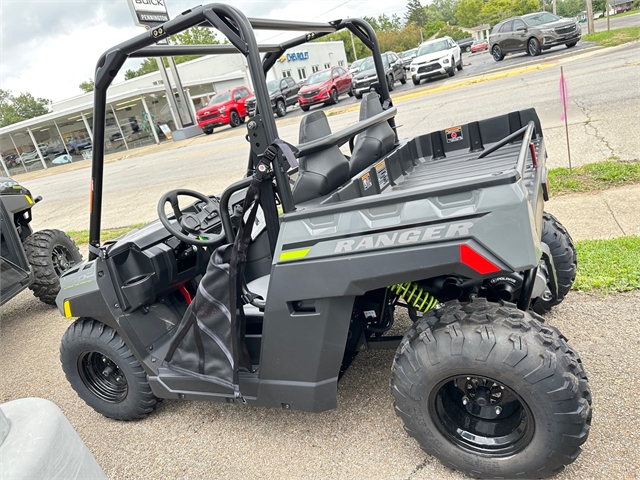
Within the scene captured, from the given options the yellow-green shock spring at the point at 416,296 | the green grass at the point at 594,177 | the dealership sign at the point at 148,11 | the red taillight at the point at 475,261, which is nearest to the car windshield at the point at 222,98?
the dealership sign at the point at 148,11

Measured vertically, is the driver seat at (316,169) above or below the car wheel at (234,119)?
above

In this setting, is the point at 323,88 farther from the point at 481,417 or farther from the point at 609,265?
the point at 481,417

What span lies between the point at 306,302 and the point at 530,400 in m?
1.03

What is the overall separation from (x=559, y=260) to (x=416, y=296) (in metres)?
1.29

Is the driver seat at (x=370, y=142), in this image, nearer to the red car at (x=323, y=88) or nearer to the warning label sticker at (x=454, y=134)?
the warning label sticker at (x=454, y=134)

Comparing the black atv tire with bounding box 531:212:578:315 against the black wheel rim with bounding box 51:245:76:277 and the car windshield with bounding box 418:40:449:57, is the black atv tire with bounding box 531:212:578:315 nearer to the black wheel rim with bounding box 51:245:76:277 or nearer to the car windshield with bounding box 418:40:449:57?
the black wheel rim with bounding box 51:245:76:277

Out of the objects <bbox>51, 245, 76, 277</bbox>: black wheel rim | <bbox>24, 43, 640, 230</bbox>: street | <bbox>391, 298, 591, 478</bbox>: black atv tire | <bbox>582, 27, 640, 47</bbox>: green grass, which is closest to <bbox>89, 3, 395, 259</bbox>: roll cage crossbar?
<bbox>391, 298, 591, 478</bbox>: black atv tire

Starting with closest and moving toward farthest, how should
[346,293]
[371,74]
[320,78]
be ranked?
[346,293]
[371,74]
[320,78]

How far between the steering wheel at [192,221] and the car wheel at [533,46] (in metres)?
20.1

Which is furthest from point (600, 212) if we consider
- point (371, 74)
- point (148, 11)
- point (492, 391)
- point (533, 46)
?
point (148, 11)

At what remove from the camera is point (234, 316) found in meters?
2.51

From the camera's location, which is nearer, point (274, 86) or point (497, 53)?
point (497, 53)

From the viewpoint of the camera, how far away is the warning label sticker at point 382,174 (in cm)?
312

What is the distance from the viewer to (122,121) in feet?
103
